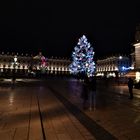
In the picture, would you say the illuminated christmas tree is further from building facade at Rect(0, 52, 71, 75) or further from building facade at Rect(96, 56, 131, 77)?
building facade at Rect(0, 52, 71, 75)

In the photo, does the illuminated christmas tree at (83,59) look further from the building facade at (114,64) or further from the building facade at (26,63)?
the building facade at (26,63)

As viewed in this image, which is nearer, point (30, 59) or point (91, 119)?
point (91, 119)

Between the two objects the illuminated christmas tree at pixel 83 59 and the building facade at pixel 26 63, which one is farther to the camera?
the building facade at pixel 26 63

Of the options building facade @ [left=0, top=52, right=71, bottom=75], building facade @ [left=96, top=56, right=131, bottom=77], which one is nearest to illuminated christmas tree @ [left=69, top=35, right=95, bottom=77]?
building facade @ [left=96, top=56, right=131, bottom=77]

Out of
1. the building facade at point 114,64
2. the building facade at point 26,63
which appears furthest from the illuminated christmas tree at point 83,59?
the building facade at point 26,63

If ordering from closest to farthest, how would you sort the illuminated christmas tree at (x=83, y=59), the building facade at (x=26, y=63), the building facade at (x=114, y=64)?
the illuminated christmas tree at (x=83, y=59) < the building facade at (x=114, y=64) < the building facade at (x=26, y=63)

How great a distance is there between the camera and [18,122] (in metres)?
11.1

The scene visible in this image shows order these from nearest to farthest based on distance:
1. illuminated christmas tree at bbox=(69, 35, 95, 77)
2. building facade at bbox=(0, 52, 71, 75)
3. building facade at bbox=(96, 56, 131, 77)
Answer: illuminated christmas tree at bbox=(69, 35, 95, 77) → building facade at bbox=(96, 56, 131, 77) → building facade at bbox=(0, 52, 71, 75)

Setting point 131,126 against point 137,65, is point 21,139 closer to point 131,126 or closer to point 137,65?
point 131,126

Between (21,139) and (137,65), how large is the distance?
1586 inches

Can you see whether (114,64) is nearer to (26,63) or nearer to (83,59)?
(26,63)

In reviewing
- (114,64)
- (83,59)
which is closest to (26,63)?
(114,64)

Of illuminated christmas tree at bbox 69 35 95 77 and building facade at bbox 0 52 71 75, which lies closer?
illuminated christmas tree at bbox 69 35 95 77

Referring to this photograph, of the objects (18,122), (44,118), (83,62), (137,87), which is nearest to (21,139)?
(18,122)
